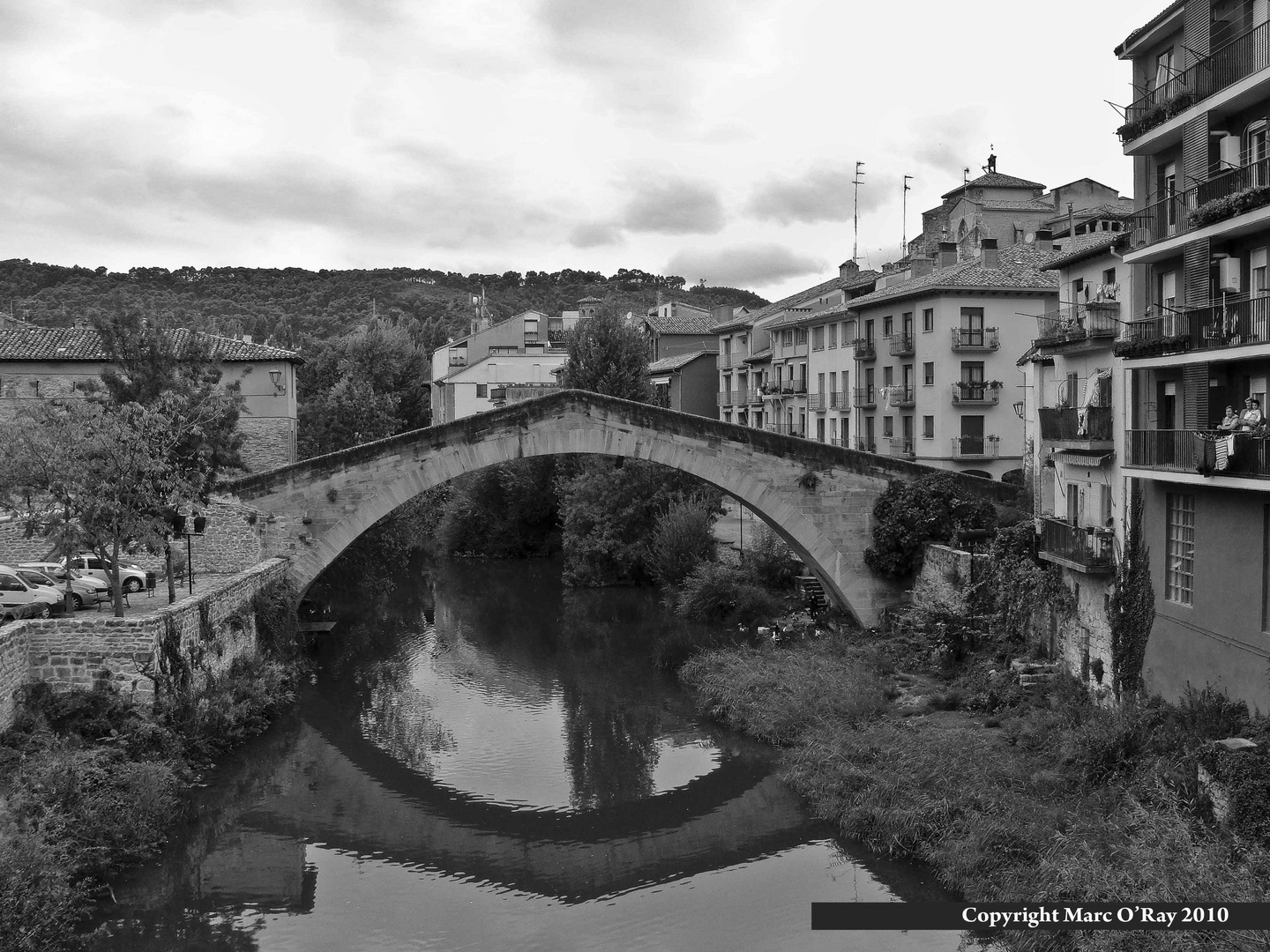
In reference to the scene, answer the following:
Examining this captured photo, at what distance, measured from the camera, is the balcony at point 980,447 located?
3694cm

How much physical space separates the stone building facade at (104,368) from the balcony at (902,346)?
1927 cm

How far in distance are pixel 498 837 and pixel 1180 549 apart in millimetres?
10980

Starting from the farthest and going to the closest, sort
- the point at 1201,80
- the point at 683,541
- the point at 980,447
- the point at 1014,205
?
the point at 1014,205 → the point at 683,541 → the point at 980,447 → the point at 1201,80

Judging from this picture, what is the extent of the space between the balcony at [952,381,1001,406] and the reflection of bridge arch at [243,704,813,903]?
63.4 ft

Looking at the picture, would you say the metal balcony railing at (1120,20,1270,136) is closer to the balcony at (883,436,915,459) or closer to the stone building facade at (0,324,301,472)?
the balcony at (883,436,915,459)

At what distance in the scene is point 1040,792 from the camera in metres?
15.5

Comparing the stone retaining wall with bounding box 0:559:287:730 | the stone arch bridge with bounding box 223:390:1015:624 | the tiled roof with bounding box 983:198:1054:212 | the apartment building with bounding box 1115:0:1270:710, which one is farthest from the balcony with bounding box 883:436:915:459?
the stone retaining wall with bounding box 0:559:287:730

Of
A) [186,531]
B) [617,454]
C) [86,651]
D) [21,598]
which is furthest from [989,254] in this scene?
[86,651]

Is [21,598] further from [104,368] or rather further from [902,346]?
[902,346]

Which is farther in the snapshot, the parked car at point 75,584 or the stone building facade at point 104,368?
the stone building facade at point 104,368

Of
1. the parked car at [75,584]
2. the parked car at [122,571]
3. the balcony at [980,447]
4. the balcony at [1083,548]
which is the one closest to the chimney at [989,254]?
the balcony at [980,447]

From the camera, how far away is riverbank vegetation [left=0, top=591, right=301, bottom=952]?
1301 cm

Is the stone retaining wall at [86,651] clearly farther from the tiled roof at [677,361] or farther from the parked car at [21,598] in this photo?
the tiled roof at [677,361]

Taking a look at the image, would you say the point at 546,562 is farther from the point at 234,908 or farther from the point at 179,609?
the point at 234,908
